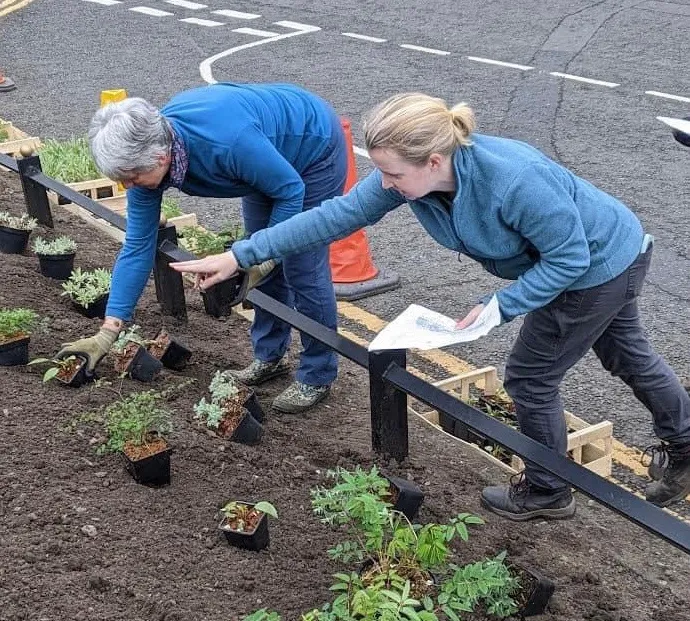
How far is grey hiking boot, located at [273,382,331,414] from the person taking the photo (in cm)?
446

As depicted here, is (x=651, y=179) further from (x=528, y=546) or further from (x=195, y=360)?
(x=528, y=546)

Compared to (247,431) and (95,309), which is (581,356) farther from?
(95,309)

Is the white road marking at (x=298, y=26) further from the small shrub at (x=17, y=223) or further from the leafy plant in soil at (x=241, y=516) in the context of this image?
the leafy plant in soil at (x=241, y=516)

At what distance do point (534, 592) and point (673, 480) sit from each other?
1.25 m

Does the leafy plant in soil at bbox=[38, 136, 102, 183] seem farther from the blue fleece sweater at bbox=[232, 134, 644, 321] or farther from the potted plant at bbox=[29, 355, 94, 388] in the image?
the blue fleece sweater at bbox=[232, 134, 644, 321]

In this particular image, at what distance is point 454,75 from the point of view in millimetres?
11758

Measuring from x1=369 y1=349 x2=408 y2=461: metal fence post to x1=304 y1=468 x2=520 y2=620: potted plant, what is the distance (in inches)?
23.8

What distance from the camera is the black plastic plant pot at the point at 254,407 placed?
162 inches

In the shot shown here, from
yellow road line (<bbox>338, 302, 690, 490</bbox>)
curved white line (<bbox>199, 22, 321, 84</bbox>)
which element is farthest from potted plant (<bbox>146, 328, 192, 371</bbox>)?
curved white line (<bbox>199, 22, 321, 84</bbox>)

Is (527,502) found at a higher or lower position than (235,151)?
lower

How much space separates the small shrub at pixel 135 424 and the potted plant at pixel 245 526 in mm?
501

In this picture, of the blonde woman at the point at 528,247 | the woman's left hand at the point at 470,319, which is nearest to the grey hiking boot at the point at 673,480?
the blonde woman at the point at 528,247

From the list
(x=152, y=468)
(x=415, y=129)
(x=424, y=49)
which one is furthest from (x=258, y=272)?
(x=424, y=49)

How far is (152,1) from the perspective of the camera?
1798cm
